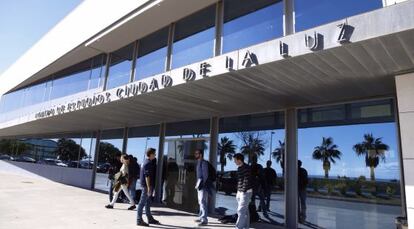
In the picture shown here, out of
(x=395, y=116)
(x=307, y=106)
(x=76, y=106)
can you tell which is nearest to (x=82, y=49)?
(x=76, y=106)

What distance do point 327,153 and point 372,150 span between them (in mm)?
1044

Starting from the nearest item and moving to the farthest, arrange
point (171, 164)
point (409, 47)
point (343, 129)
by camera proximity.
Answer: point (409, 47), point (343, 129), point (171, 164)

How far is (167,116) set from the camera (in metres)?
11.6

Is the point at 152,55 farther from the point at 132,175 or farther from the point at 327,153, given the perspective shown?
the point at 327,153

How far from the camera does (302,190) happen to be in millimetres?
8438

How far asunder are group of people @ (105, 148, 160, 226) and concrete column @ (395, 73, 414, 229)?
17.3 feet

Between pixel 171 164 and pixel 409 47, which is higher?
pixel 409 47

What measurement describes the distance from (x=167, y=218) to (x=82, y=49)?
26.7 ft

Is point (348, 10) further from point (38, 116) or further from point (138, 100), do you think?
point (38, 116)

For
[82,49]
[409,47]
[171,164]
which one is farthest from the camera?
[82,49]

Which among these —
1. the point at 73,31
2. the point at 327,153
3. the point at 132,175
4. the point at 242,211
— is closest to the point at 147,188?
the point at 242,211

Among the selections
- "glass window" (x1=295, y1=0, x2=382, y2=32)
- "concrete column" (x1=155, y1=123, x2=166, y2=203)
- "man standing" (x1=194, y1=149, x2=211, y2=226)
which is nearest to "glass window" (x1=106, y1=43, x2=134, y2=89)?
"concrete column" (x1=155, y1=123, x2=166, y2=203)

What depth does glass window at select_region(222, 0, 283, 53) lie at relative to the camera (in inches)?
293

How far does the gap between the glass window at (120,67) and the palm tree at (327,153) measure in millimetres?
6586
